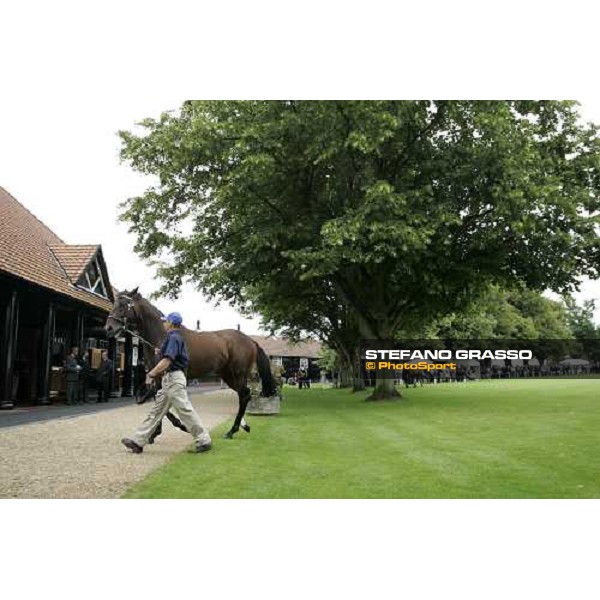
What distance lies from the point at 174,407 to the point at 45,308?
7977mm

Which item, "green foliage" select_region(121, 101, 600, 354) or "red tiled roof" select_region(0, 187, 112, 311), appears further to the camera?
"green foliage" select_region(121, 101, 600, 354)

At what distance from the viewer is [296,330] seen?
42562 mm

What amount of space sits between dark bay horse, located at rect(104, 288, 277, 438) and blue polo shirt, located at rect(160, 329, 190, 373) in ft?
3.54

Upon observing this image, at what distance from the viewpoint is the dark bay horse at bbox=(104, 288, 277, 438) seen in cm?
1111

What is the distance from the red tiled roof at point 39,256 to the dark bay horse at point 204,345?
16.7 ft

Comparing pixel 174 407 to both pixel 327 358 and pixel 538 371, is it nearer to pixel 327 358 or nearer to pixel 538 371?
pixel 538 371

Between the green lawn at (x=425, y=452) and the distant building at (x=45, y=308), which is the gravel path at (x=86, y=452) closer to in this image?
the green lawn at (x=425, y=452)

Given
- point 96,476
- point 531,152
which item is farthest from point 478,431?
point 531,152

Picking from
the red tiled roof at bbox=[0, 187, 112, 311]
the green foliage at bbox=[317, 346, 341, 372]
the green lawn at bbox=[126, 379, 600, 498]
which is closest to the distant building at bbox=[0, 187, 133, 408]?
the red tiled roof at bbox=[0, 187, 112, 311]

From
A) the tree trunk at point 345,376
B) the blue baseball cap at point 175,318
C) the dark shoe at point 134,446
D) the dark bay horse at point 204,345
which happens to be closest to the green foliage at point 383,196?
the dark bay horse at point 204,345

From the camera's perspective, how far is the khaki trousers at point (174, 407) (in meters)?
10.2

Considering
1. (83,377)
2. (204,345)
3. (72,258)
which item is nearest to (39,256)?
(72,258)

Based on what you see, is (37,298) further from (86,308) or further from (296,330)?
(296,330)

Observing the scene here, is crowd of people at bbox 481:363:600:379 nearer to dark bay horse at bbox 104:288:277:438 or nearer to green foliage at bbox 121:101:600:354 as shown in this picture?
dark bay horse at bbox 104:288:277:438
